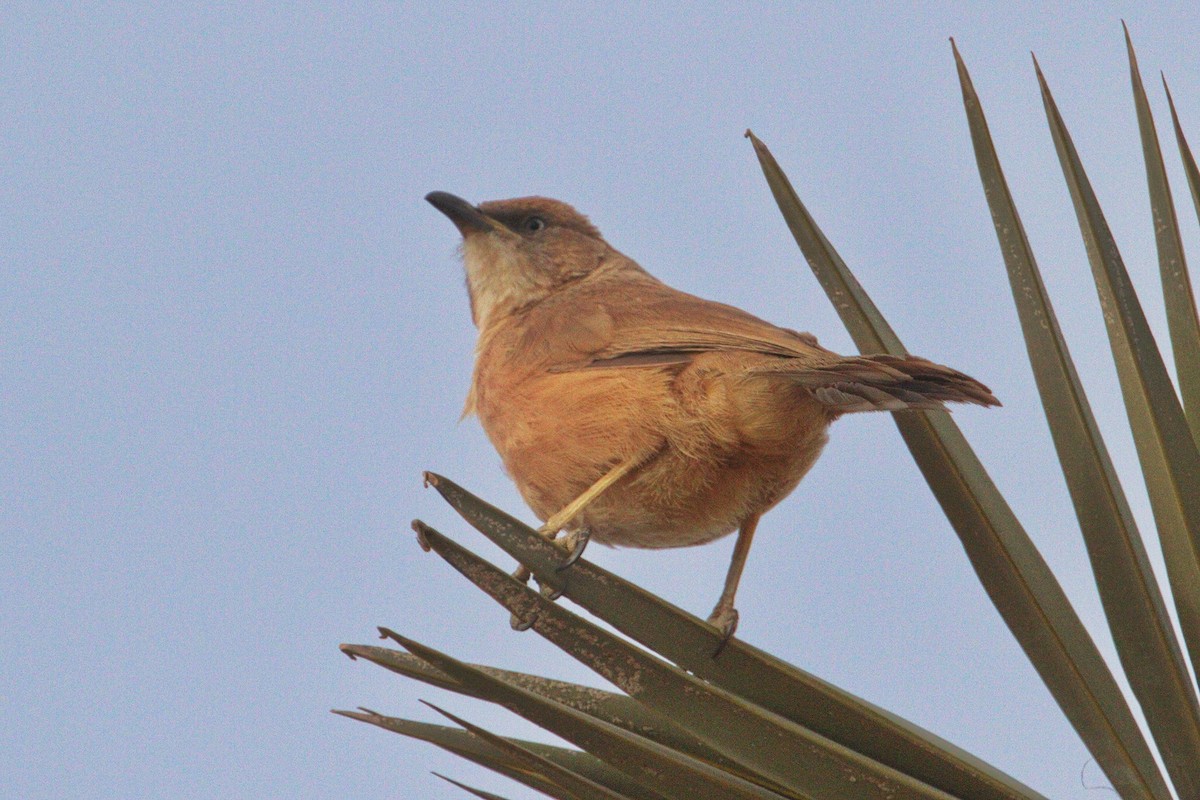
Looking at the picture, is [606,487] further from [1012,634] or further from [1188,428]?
[1188,428]

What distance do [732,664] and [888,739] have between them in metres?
0.31

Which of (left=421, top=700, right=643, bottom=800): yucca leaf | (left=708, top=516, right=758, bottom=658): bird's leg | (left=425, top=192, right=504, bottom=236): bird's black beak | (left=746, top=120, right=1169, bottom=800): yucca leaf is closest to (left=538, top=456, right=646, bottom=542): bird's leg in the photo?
(left=708, top=516, right=758, bottom=658): bird's leg

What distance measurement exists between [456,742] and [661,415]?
1.18 m

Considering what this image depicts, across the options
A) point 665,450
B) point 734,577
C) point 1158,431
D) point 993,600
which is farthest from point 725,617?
point 1158,431

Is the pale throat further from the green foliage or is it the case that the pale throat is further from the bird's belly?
the green foliage

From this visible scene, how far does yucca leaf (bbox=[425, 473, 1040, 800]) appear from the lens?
217 cm

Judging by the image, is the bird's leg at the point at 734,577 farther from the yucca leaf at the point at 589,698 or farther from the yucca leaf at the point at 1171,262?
the yucca leaf at the point at 1171,262

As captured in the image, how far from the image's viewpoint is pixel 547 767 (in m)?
1.99

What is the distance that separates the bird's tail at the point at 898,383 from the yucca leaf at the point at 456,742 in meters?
1.06

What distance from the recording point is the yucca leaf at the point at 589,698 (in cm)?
255

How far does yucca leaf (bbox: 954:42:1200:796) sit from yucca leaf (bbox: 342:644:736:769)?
31.8 inches

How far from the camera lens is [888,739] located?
2340mm

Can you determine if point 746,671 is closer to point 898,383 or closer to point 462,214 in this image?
point 898,383

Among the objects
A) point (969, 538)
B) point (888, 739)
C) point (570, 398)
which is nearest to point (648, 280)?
point (570, 398)
